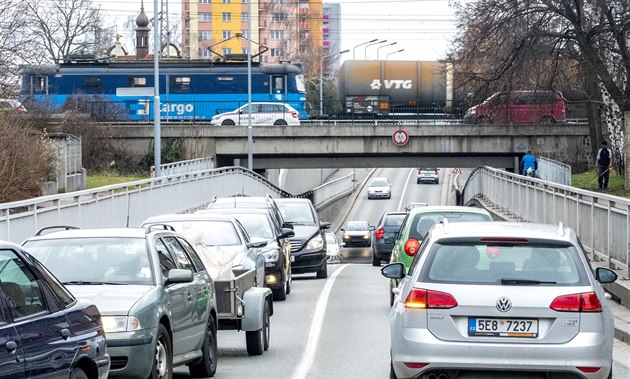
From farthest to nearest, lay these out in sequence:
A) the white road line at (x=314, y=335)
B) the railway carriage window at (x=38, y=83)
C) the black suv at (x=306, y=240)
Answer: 1. the railway carriage window at (x=38, y=83)
2. the black suv at (x=306, y=240)
3. the white road line at (x=314, y=335)

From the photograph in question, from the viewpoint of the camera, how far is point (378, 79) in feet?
234

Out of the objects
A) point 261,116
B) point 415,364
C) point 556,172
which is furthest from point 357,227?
point 415,364

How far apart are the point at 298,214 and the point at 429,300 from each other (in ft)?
60.9

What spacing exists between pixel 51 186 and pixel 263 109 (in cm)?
2692

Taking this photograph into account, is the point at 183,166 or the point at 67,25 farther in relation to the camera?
the point at 67,25

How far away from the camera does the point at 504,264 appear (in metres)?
9.20

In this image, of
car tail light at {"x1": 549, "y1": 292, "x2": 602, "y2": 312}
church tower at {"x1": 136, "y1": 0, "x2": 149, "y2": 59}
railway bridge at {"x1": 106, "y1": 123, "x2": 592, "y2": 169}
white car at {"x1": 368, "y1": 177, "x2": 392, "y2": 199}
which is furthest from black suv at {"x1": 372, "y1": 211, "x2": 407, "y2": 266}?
white car at {"x1": 368, "y1": 177, "x2": 392, "y2": 199}

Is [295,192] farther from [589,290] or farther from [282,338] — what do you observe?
[589,290]

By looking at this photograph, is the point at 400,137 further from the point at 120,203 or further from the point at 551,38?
the point at 120,203

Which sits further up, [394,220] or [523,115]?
[523,115]

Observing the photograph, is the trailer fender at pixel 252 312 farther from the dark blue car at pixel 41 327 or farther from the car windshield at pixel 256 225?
the car windshield at pixel 256 225

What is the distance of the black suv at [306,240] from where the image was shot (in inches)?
1025

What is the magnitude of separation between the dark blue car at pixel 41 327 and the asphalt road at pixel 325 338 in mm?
4227

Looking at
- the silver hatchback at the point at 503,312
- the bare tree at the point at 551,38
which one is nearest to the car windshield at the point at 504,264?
the silver hatchback at the point at 503,312
